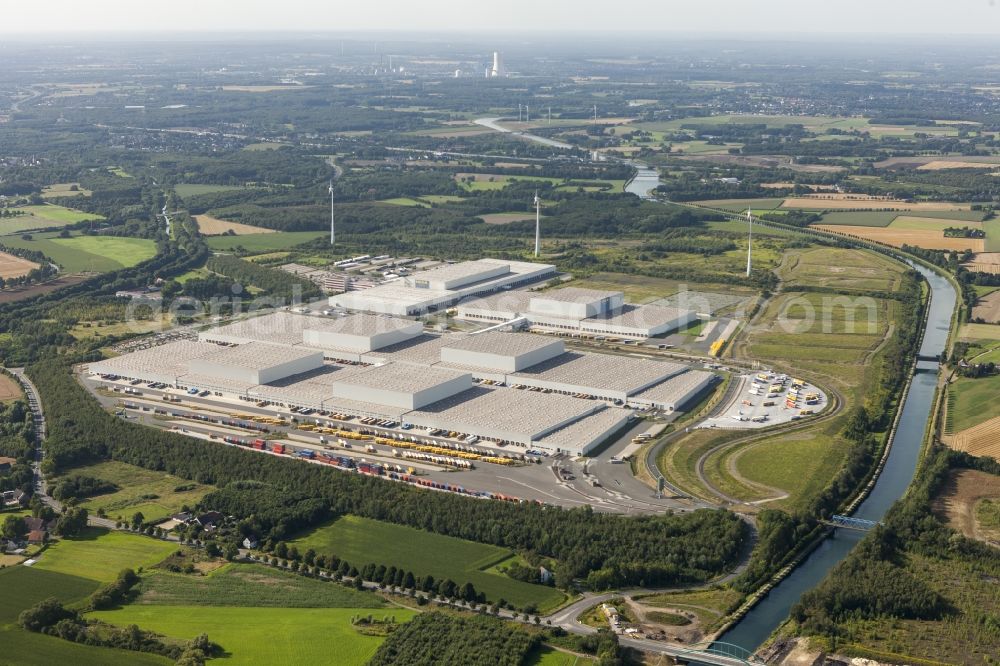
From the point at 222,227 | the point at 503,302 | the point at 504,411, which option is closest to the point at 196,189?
the point at 222,227

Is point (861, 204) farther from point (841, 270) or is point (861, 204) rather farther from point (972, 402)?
point (972, 402)

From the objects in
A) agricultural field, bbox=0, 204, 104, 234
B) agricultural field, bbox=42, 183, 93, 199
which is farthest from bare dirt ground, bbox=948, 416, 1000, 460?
agricultural field, bbox=42, 183, 93, 199

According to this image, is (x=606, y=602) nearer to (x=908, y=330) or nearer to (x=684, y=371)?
(x=684, y=371)

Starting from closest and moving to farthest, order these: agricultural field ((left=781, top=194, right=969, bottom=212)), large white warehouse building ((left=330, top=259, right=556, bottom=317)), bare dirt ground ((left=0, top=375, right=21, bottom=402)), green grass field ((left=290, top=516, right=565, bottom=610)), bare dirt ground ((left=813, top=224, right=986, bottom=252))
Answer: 1. green grass field ((left=290, top=516, right=565, bottom=610))
2. bare dirt ground ((left=0, top=375, right=21, bottom=402))
3. large white warehouse building ((left=330, top=259, right=556, bottom=317))
4. bare dirt ground ((left=813, top=224, right=986, bottom=252))
5. agricultural field ((left=781, top=194, right=969, bottom=212))

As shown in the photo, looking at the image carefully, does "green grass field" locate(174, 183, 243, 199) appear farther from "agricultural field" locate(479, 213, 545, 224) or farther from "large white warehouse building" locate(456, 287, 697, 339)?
"large white warehouse building" locate(456, 287, 697, 339)

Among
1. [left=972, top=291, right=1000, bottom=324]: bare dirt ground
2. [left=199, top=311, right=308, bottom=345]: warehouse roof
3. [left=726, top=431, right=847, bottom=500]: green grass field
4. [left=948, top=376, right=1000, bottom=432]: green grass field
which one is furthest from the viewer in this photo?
[left=972, top=291, right=1000, bottom=324]: bare dirt ground

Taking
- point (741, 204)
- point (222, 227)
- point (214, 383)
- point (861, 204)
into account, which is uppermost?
point (861, 204)

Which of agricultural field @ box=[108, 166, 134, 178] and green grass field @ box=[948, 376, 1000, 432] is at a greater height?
agricultural field @ box=[108, 166, 134, 178]
